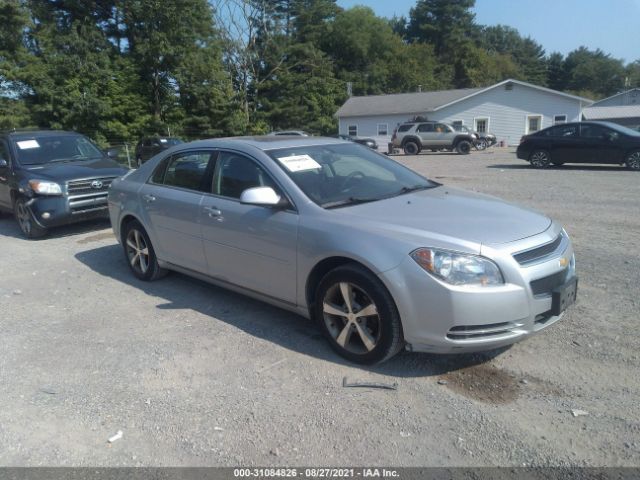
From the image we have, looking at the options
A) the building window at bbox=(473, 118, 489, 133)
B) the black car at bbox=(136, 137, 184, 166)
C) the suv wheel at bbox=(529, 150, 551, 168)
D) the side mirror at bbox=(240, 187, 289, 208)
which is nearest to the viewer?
the side mirror at bbox=(240, 187, 289, 208)

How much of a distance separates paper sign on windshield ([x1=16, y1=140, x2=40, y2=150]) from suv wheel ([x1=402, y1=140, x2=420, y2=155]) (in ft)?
76.1

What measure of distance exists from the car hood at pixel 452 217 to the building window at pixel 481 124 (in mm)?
37032

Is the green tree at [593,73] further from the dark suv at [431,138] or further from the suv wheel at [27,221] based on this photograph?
the suv wheel at [27,221]

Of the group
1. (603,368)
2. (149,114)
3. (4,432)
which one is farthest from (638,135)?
(149,114)

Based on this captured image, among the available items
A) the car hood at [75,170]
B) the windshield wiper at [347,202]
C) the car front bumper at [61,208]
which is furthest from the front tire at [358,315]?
the car hood at [75,170]

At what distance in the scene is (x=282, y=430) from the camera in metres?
3.05

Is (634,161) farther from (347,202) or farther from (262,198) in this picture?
(262,198)

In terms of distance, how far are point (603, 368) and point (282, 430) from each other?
2.20 meters

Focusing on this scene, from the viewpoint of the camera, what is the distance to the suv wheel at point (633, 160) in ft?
51.1

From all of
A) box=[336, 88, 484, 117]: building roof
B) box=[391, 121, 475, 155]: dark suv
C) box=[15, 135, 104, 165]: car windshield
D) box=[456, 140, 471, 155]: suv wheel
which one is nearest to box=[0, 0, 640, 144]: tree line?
box=[336, 88, 484, 117]: building roof

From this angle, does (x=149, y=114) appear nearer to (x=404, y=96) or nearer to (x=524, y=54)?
(x=404, y=96)

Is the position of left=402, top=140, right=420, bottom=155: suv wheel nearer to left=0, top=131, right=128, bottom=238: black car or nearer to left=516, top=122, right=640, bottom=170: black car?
left=516, top=122, right=640, bottom=170: black car

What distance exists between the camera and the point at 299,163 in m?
4.39

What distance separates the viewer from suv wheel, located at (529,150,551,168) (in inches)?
683
